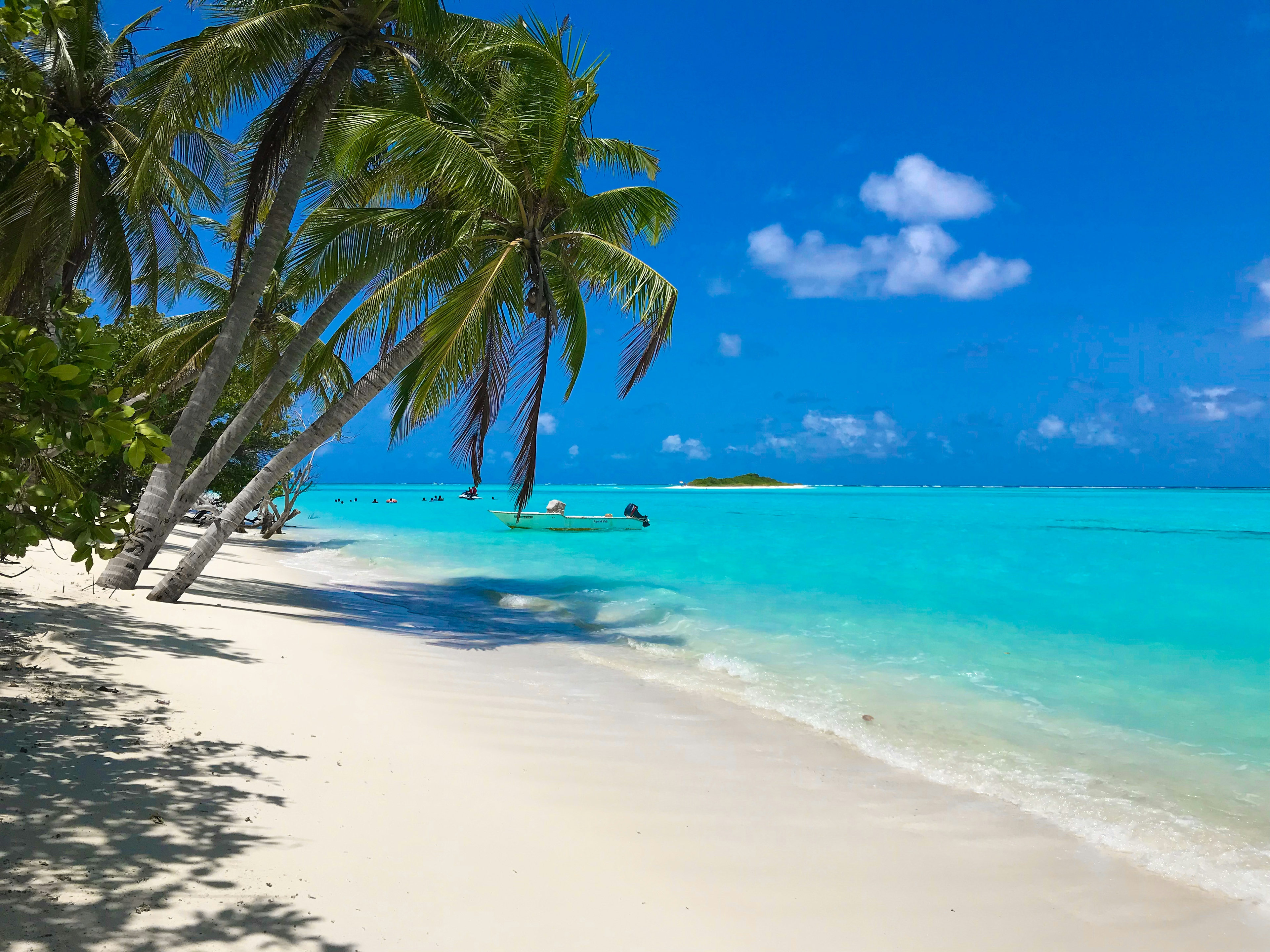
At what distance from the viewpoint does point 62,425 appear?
1.75m

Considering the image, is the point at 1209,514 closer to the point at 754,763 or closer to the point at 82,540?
the point at 754,763

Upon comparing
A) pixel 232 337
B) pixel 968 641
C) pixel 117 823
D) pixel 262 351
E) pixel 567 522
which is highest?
pixel 262 351

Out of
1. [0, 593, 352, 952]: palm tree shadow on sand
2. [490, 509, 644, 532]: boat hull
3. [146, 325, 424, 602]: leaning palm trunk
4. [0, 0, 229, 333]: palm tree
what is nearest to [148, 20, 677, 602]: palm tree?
[146, 325, 424, 602]: leaning palm trunk

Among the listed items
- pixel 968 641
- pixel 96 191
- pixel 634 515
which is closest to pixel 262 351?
pixel 96 191

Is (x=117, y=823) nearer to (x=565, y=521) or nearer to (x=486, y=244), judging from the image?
(x=486, y=244)

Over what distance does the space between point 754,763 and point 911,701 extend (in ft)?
9.43

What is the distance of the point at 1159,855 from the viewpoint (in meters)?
4.14

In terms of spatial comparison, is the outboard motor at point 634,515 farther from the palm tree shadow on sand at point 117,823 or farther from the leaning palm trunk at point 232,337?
the palm tree shadow on sand at point 117,823

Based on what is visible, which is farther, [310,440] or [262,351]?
[262,351]

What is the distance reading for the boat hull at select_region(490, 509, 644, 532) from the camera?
3066 centimetres

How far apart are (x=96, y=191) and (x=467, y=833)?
10.8m

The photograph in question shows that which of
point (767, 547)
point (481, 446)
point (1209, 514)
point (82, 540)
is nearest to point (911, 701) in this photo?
point (481, 446)

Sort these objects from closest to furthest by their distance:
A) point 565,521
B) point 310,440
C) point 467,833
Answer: point 467,833 → point 310,440 → point 565,521

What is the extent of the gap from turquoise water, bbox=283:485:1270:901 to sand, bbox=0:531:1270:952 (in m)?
0.81
